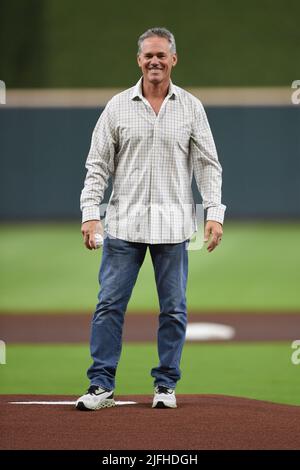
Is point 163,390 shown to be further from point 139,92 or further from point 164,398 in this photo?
point 139,92

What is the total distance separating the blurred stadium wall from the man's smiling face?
51.8 feet

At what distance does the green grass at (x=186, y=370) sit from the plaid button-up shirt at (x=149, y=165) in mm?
1481

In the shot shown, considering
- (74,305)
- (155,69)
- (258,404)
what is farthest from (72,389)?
(74,305)

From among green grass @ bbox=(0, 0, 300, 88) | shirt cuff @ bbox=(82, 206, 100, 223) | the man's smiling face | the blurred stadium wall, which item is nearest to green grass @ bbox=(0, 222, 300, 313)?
the blurred stadium wall

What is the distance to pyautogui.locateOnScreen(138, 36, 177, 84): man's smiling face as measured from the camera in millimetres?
5543

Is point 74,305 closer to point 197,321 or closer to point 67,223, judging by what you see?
point 197,321

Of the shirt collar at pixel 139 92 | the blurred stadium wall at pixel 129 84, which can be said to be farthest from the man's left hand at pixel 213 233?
the blurred stadium wall at pixel 129 84

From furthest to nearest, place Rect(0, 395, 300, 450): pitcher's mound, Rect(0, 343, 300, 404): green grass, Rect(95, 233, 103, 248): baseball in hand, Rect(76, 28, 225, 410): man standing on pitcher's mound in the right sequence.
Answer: Rect(0, 343, 300, 404): green grass < Rect(76, 28, 225, 410): man standing on pitcher's mound < Rect(95, 233, 103, 248): baseball in hand < Rect(0, 395, 300, 450): pitcher's mound

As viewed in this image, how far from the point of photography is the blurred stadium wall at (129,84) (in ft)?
70.7

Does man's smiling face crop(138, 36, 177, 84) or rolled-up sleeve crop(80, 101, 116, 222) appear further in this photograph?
rolled-up sleeve crop(80, 101, 116, 222)

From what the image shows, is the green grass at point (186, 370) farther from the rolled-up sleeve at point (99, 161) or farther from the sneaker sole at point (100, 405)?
the rolled-up sleeve at point (99, 161)

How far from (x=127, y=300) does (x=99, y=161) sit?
0.70 m

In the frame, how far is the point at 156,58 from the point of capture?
219 inches

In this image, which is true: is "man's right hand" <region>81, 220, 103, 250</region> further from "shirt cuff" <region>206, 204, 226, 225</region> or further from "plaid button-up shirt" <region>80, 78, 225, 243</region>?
"shirt cuff" <region>206, 204, 226, 225</region>
